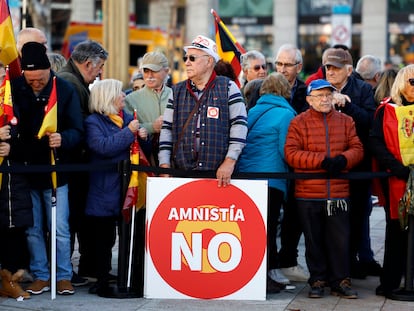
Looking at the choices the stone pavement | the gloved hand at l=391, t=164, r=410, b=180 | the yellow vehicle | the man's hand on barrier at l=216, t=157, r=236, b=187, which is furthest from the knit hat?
the yellow vehicle

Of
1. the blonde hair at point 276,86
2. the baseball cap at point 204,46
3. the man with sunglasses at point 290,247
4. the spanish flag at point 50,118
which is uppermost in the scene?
the baseball cap at point 204,46

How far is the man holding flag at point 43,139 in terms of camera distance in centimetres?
746

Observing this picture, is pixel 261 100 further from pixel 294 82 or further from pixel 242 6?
pixel 242 6

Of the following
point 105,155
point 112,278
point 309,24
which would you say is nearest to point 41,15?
point 309,24

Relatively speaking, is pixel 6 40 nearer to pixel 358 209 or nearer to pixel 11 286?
pixel 11 286

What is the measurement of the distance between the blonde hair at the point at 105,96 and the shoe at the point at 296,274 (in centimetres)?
216

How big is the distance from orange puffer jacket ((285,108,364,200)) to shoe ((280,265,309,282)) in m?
1.06

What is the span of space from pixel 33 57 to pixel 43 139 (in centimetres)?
67

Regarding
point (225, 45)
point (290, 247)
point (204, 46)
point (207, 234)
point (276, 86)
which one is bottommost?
Result: point (290, 247)

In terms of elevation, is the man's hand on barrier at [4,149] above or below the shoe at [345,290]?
above

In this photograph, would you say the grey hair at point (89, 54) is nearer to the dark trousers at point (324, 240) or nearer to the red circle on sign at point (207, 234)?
the red circle on sign at point (207, 234)

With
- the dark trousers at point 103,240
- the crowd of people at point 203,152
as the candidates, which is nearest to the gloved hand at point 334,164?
the crowd of people at point 203,152

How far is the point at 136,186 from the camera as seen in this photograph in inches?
300

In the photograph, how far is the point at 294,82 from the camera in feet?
30.1
